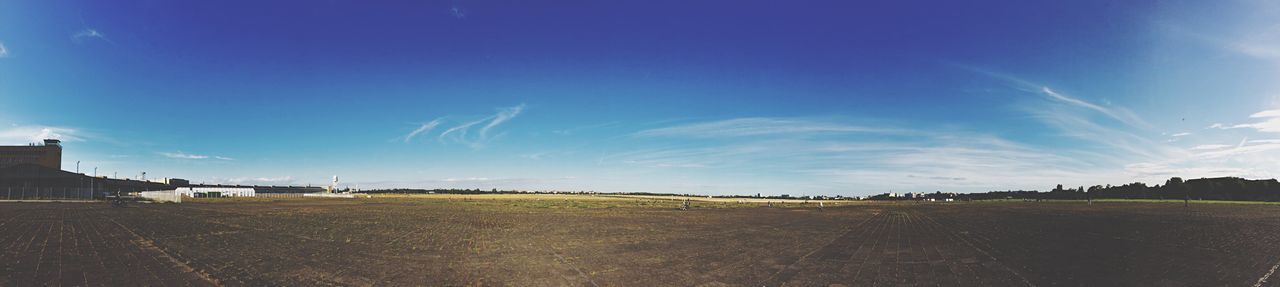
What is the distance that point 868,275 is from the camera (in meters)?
12.6

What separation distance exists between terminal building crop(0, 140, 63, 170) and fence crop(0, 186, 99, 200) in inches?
1702

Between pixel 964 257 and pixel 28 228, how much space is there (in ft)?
123

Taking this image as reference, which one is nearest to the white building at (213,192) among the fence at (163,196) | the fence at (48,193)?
the fence at (163,196)

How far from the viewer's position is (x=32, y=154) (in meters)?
113

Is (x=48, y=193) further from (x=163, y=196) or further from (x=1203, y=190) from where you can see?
(x=1203, y=190)

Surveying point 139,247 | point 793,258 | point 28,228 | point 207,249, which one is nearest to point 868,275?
point 793,258

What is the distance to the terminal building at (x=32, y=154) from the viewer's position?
11219 cm

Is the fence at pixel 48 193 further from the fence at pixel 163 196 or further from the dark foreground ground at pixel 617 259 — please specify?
the dark foreground ground at pixel 617 259

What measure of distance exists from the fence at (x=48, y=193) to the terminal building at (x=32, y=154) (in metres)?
43.2

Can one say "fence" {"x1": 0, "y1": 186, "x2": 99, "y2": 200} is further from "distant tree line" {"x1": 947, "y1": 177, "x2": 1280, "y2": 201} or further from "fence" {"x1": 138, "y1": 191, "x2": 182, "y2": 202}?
"distant tree line" {"x1": 947, "y1": 177, "x2": 1280, "y2": 201}

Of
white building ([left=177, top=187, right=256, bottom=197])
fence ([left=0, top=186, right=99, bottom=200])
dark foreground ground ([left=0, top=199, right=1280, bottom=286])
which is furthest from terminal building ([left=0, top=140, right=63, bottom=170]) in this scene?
dark foreground ground ([left=0, top=199, right=1280, bottom=286])

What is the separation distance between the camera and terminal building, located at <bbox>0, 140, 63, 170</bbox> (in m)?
112

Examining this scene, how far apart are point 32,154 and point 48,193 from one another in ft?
163

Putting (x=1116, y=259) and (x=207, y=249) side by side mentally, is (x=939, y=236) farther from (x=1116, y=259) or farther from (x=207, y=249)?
(x=207, y=249)
